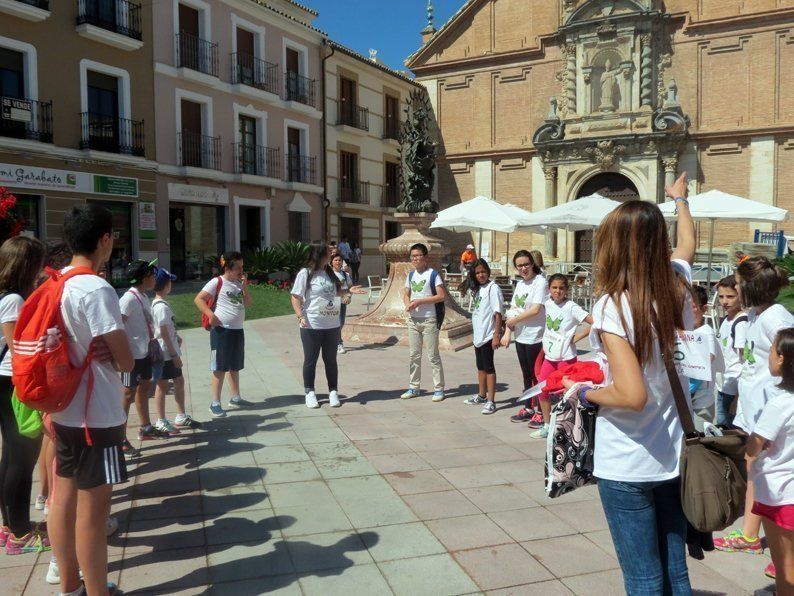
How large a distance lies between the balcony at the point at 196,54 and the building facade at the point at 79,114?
1.18m

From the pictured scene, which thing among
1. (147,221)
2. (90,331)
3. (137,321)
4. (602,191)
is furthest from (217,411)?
(602,191)

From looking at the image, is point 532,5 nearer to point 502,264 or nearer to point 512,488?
point 502,264

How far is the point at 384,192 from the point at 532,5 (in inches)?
408

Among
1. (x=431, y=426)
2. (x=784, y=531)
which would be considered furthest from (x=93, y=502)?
(x=431, y=426)

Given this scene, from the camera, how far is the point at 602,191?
24438mm

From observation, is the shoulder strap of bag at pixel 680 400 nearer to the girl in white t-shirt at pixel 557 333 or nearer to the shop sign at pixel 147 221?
the girl in white t-shirt at pixel 557 333

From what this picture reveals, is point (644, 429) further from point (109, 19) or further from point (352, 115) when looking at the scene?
point (352, 115)

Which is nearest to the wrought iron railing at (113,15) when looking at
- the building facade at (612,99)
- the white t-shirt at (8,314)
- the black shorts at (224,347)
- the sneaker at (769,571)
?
the building facade at (612,99)

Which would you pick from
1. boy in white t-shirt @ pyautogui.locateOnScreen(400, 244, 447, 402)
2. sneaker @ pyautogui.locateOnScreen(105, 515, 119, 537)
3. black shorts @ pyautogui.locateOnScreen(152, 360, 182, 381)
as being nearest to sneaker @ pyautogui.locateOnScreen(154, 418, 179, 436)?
black shorts @ pyautogui.locateOnScreen(152, 360, 182, 381)

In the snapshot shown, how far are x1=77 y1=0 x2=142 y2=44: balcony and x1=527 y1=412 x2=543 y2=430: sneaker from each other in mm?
17066

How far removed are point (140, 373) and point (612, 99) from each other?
22.8 meters

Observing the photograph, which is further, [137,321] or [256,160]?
[256,160]

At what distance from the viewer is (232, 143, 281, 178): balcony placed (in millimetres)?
23125

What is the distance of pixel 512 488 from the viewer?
4.50 meters
